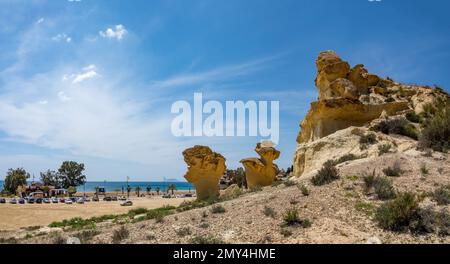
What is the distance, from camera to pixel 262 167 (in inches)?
1041

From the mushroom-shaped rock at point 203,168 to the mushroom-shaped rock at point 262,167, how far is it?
89.4 inches

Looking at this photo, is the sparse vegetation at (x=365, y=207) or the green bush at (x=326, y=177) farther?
the green bush at (x=326, y=177)

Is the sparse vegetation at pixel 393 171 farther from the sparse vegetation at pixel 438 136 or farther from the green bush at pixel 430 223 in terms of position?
the sparse vegetation at pixel 438 136

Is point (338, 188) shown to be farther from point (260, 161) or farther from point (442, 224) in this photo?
point (260, 161)

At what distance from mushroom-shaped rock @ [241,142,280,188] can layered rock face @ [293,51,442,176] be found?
2662 millimetres

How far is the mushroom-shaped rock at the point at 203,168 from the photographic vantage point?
87.1ft

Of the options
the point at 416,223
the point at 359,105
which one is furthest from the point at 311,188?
the point at 359,105

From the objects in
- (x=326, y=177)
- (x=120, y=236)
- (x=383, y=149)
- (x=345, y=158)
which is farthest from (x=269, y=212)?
(x=383, y=149)

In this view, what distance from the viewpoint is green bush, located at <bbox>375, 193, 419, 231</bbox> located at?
7.63m

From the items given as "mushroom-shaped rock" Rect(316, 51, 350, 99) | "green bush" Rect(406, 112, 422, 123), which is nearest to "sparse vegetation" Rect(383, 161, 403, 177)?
"green bush" Rect(406, 112, 422, 123)

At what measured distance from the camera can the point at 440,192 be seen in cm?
922

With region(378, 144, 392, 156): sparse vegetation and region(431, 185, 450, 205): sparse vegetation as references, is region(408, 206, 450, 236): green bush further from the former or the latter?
region(378, 144, 392, 156): sparse vegetation

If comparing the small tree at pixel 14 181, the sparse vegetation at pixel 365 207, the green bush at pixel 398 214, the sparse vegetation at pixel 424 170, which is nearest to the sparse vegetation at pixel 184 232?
the sparse vegetation at pixel 365 207
